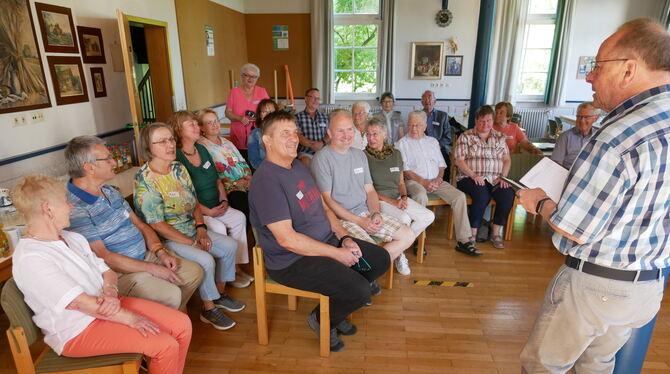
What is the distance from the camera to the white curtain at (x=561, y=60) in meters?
6.69

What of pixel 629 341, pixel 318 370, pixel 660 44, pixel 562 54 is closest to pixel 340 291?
pixel 318 370

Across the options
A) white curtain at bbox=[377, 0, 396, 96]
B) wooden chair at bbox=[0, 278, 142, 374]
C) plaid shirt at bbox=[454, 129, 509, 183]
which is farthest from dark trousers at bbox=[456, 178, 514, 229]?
white curtain at bbox=[377, 0, 396, 96]

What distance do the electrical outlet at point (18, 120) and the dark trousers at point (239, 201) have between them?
147 centimetres

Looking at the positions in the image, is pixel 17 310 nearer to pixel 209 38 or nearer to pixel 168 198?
pixel 168 198

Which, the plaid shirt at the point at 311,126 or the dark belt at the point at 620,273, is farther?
the plaid shirt at the point at 311,126

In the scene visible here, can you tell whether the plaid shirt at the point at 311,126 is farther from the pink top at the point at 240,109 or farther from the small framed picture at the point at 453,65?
the small framed picture at the point at 453,65

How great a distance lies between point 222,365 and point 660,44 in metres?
2.28

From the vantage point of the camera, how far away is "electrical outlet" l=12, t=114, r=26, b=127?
259cm

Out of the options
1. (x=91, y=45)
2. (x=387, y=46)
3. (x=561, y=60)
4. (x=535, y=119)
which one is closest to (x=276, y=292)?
(x=91, y=45)

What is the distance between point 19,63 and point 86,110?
701 mm

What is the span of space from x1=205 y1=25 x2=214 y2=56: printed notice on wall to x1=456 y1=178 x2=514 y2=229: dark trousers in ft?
13.7

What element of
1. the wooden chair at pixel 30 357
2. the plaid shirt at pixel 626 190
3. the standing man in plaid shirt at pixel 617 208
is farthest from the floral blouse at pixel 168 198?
the plaid shirt at pixel 626 190

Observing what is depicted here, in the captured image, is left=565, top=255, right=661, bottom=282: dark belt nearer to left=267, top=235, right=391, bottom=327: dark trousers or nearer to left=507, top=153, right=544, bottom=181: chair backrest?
left=267, top=235, right=391, bottom=327: dark trousers

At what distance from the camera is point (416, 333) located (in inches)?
91.5
